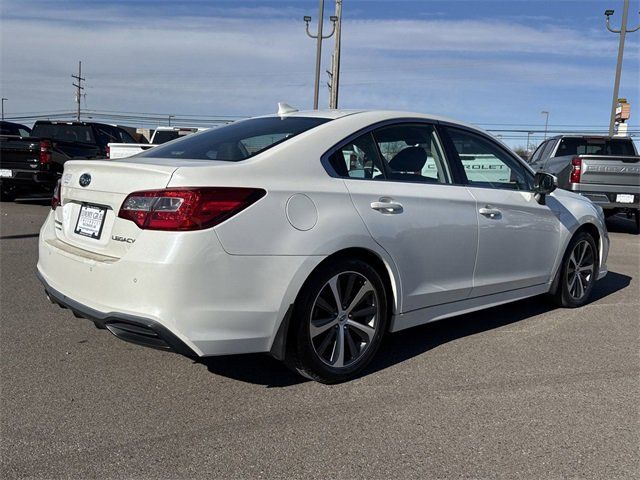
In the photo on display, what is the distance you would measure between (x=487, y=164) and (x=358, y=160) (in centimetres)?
147

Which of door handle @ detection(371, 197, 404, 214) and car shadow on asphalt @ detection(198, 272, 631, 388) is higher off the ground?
door handle @ detection(371, 197, 404, 214)

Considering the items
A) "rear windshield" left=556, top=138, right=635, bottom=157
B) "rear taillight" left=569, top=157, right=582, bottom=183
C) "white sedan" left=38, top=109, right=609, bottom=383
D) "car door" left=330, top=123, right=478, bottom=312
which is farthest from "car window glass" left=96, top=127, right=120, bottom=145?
"car door" left=330, top=123, right=478, bottom=312

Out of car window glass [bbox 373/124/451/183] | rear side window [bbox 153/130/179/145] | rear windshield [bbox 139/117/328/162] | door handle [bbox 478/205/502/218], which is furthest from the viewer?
rear side window [bbox 153/130/179/145]

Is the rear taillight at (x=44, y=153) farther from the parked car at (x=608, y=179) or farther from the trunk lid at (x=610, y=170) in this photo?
the trunk lid at (x=610, y=170)

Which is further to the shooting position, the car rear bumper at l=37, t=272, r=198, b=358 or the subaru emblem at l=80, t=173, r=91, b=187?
the subaru emblem at l=80, t=173, r=91, b=187

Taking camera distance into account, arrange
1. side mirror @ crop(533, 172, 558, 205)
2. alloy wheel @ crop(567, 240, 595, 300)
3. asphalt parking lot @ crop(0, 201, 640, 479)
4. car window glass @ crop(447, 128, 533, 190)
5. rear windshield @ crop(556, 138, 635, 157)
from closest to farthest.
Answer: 1. asphalt parking lot @ crop(0, 201, 640, 479)
2. car window glass @ crop(447, 128, 533, 190)
3. side mirror @ crop(533, 172, 558, 205)
4. alloy wheel @ crop(567, 240, 595, 300)
5. rear windshield @ crop(556, 138, 635, 157)

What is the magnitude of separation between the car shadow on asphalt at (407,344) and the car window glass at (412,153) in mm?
1231

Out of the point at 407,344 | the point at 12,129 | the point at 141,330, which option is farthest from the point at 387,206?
the point at 12,129

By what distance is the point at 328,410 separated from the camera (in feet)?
10.6

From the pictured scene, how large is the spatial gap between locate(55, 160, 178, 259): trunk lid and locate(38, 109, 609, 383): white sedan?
0.04ft

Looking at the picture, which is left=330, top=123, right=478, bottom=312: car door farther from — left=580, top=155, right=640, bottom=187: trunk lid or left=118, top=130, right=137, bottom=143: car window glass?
left=118, top=130, right=137, bottom=143: car window glass

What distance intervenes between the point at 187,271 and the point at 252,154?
86 centimetres

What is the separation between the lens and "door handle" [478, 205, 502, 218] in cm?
431

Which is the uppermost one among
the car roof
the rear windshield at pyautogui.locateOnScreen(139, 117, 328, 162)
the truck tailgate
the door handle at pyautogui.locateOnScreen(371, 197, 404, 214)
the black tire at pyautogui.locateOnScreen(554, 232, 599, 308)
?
Answer: the car roof
